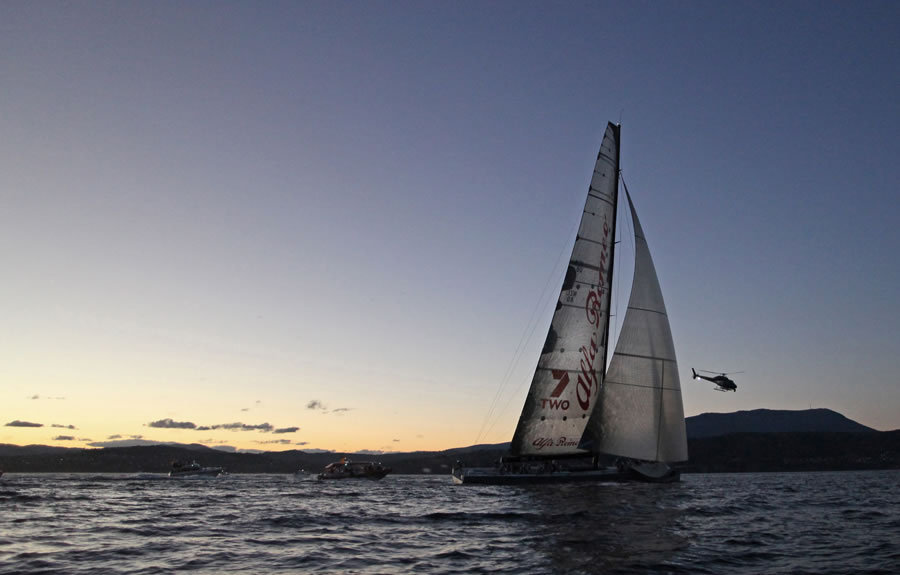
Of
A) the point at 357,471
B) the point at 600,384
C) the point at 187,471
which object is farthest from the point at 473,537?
the point at 187,471

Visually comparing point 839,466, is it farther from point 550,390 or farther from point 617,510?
point 617,510

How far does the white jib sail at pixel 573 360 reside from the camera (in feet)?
159

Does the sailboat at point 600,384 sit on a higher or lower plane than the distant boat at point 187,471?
higher

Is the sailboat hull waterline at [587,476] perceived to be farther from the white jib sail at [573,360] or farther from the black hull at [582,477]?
the white jib sail at [573,360]

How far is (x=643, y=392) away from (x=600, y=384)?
410 cm

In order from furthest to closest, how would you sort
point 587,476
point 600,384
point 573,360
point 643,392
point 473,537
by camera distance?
point 600,384, point 573,360, point 643,392, point 587,476, point 473,537

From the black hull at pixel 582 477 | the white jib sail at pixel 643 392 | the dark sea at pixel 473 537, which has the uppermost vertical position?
the white jib sail at pixel 643 392

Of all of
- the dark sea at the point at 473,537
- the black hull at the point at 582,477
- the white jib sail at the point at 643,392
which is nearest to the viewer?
the dark sea at the point at 473,537

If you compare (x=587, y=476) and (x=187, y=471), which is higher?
(x=587, y=476)

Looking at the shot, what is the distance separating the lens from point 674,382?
46969 millimetres

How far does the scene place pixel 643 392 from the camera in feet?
152

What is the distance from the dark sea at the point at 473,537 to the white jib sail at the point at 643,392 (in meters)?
5.49

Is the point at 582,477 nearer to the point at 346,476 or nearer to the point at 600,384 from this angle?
the point at 600,384

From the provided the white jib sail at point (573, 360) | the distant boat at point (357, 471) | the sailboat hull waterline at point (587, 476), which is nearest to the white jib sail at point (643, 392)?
the sailboat hull waterline at point (587, 476)
